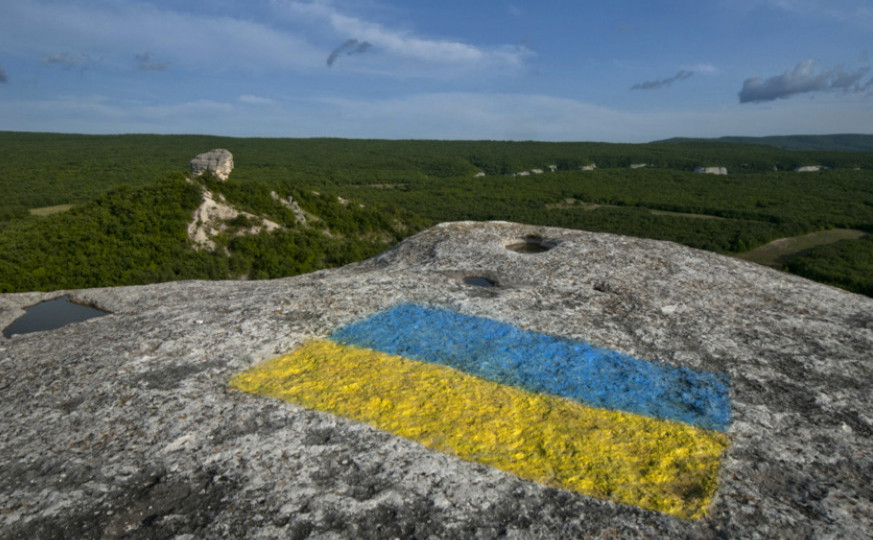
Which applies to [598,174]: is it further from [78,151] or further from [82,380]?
[78,151]

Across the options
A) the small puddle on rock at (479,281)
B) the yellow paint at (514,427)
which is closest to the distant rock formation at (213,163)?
the small puddle on rock at (479,281)

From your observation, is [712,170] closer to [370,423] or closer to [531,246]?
[531,246]

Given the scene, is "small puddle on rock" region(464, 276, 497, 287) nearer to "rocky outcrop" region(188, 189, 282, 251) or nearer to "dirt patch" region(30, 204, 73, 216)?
"rocky outcrop" region(188, 189, 282, 251)

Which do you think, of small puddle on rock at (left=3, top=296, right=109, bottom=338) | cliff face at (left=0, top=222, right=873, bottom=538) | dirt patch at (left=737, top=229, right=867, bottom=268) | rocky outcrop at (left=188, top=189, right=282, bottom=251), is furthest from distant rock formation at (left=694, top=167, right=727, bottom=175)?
small puddle on rock at (left=3, top=296, right=109, bottom=338)

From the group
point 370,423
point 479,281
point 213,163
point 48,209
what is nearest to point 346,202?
point 213,163

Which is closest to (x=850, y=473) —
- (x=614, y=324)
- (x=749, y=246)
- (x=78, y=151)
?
(x=614, y=324)
